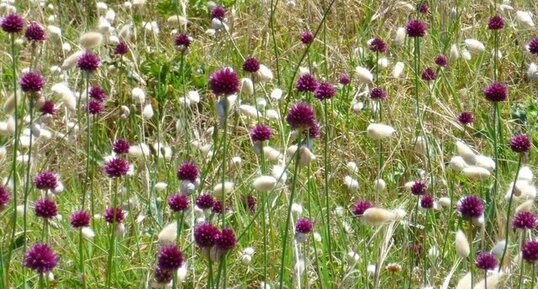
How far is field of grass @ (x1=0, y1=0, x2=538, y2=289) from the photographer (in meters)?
1.62

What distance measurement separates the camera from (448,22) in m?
3.49

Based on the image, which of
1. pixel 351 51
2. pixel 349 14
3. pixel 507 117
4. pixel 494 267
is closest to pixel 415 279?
pixel 494 267

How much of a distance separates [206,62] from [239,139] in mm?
692

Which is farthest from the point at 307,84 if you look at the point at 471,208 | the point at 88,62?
the point at 471,208

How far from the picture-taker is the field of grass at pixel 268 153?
1615 mm

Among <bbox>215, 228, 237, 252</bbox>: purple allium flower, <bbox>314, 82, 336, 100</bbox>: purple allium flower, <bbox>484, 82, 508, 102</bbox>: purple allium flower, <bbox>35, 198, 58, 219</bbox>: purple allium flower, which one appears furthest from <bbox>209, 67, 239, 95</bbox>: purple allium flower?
<bbox>484, 82, 508, 102</bbox>: purple allium flower

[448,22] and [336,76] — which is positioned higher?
[448,22]

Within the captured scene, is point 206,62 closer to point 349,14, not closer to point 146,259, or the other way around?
point 349,14

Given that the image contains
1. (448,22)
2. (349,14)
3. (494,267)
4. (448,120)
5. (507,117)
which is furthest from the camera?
(349,14)

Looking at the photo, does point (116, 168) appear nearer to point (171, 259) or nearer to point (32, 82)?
point (32, 82)

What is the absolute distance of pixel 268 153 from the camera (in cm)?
185

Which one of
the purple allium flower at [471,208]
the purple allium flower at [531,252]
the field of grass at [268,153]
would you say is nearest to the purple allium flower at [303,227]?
the field of grass at [268,153]

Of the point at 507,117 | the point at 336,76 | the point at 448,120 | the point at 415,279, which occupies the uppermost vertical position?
the point at 336,76

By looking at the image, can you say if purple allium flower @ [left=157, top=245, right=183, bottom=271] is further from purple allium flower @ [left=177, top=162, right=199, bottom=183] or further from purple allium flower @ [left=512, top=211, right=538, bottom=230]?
purple allium flower @ [left=512, top=211, right=538, bottom=230]
